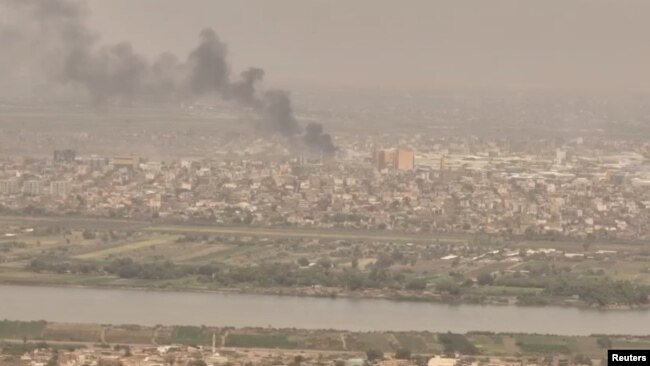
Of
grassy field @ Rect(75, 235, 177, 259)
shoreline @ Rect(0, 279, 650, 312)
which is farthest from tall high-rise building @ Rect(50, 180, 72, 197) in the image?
shoreline @ Rect(0, 279, 650, 312)

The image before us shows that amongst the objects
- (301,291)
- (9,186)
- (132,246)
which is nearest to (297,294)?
(301,291)

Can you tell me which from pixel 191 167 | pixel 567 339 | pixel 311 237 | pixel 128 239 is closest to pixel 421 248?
pixel 311 237

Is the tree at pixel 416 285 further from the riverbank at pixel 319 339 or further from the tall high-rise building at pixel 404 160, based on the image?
the tall high-rise building at pixel 404 160

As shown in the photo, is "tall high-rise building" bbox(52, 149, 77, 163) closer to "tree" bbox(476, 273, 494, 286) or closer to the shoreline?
the shoreline

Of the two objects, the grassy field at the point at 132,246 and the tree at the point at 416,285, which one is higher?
the grassy field at the point at 132,246

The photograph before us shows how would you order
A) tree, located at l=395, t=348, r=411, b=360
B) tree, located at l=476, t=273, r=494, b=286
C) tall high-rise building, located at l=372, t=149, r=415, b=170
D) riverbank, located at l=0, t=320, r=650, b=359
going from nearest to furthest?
tree, located at l=395, t=348, r=411, b=360, riverbank, located at l=0, t=320, r=650, b=359, tree, located at l=476, t=273, r=494, b=286, tall high-rise building, located at l=372, t=149, r=415, b=170

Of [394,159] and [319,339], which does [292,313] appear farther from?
[394,159]

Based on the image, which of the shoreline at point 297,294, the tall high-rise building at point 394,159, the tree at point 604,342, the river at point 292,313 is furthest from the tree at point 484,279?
the tall high-rise building at point 394,159

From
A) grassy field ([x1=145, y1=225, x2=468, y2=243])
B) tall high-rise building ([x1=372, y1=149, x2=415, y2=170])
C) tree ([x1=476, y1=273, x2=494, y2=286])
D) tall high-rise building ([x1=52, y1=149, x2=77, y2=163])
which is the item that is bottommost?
tree ([x1=476, y1=273, x2=494, y2=286])
